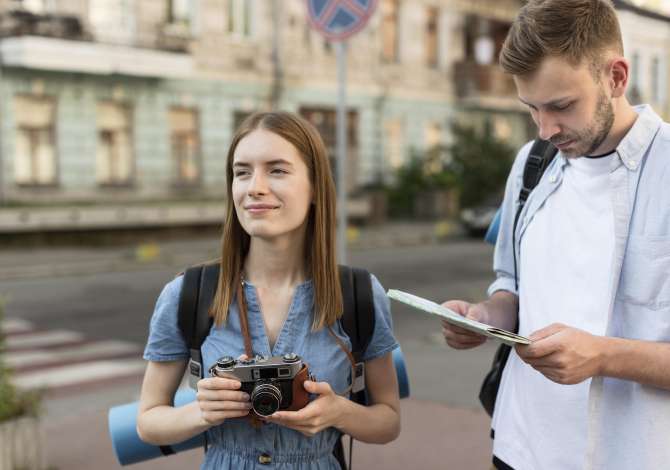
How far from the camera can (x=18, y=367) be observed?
25.2 feet

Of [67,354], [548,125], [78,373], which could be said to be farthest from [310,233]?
[67,354]

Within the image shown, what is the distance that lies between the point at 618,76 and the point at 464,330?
2.43 ft

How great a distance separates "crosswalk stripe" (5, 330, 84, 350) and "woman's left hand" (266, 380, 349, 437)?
7269 millimetres

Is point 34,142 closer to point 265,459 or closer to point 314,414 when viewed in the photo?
point 265,459

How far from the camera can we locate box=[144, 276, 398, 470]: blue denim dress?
2.15 m

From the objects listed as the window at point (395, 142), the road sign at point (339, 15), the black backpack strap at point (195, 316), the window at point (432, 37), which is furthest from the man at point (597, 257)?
the window at point (432, 37)

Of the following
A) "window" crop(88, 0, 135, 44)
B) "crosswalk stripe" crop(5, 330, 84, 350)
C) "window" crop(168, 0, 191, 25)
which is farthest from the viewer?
"window" crop(168, 0, 191, 25)

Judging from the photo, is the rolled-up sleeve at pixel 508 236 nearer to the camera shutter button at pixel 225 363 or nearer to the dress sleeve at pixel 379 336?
the dress sleeve at pixel 379 336

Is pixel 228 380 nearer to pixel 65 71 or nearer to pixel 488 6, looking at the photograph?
pixel 65 71

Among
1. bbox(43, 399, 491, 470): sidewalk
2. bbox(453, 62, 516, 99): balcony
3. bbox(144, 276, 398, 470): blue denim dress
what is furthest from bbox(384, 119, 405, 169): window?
bbox(144, 276, 398, 470): blue denim dress

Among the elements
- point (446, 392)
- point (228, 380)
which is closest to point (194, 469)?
point (446, 392)

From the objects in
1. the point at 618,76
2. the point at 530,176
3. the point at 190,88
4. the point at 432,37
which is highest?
the point at 432,37

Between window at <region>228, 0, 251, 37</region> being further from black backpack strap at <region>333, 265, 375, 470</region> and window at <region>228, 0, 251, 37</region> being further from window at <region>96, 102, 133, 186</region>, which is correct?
black backpack strap at <region>333, 265, 375, 470</region>

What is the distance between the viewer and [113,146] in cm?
2058
